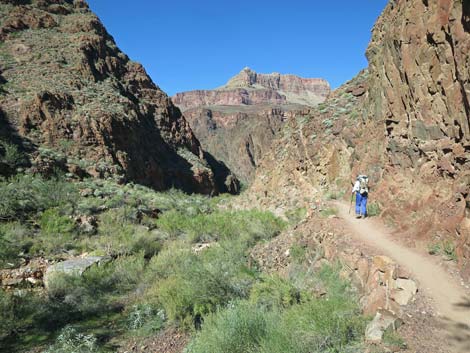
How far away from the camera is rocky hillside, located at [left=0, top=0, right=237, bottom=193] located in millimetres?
24531

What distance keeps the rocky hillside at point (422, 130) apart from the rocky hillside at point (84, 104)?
18.8 metres

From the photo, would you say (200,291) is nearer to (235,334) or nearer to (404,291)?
(235,334)

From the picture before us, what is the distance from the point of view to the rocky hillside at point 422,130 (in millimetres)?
5758

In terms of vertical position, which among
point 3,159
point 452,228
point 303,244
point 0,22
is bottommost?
point 303,244

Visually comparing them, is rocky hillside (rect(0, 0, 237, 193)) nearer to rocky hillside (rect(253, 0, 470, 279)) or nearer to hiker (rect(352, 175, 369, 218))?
rocky hillside (rect(253, 0, 470, 279))

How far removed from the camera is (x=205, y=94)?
541 feet

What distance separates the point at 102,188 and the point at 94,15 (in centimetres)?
2770

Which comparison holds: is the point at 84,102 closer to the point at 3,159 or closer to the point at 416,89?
the point at 3,159

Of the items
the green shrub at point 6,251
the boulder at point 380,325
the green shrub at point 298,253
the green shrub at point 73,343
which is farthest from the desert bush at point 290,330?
the green shrub at point 6,251

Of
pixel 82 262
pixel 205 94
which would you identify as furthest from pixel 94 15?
pixel 205 94

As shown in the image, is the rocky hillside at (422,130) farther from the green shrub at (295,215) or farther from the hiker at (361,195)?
the green shrub at (295,215)

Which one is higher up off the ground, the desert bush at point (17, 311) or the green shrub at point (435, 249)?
the green shrub at point (435, 249)

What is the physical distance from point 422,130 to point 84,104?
2639cm

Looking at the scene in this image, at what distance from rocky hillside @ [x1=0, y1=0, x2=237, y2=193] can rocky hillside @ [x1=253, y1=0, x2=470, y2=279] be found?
18.8m
